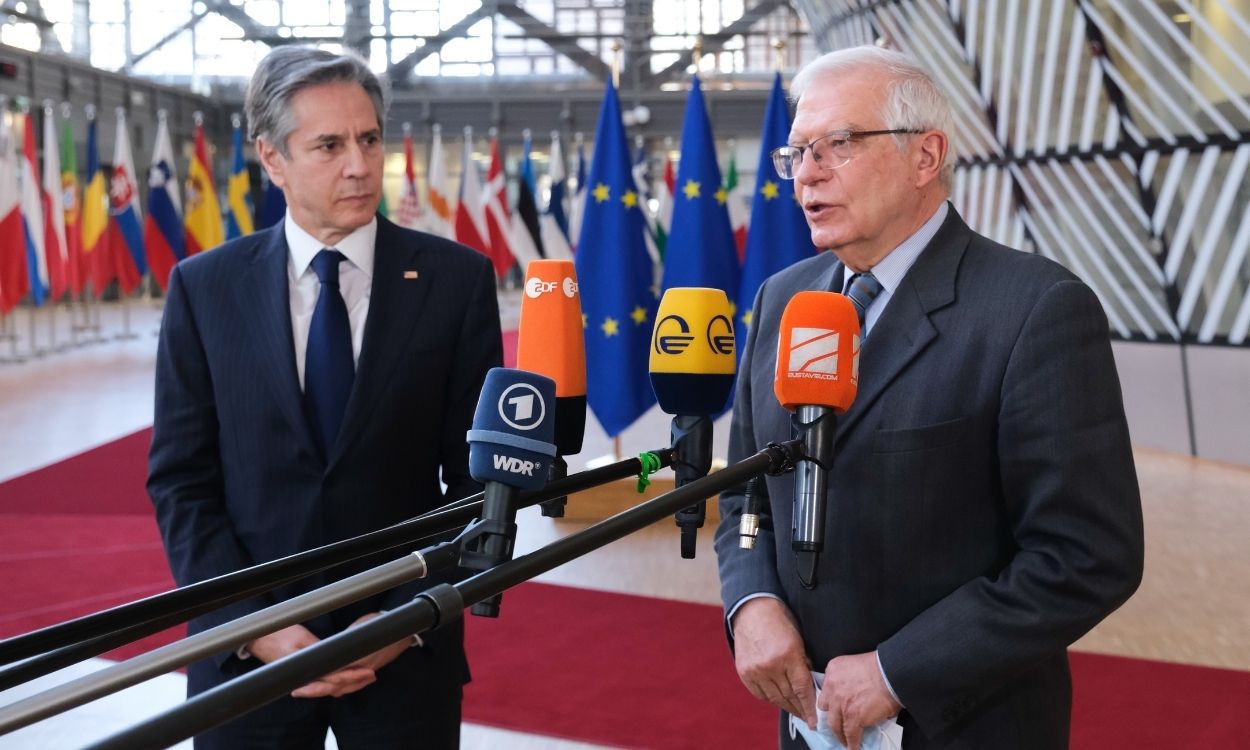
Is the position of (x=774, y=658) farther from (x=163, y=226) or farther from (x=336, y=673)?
(x=163, y=226)

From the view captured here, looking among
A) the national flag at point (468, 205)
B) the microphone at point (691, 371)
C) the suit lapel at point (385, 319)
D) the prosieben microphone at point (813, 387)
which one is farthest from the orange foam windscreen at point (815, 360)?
the national flag at point (468, 205)

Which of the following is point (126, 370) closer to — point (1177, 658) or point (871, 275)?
point (1177, 658)

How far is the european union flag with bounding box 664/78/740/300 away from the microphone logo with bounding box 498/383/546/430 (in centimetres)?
644

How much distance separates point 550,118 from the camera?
27.5 metres

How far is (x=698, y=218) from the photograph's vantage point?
760 cm

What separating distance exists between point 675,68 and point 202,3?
426 inches

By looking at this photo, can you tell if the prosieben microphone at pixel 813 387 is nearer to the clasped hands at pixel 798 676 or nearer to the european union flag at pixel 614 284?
the clasped hands at pixel 798 676

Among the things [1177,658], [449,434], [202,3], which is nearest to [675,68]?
[202,3]

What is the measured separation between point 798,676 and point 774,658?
0.04 meters

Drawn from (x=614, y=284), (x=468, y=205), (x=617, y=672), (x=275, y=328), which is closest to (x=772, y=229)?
(x=614, y=284)

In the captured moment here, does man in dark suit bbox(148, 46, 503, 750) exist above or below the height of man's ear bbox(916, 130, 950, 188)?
below

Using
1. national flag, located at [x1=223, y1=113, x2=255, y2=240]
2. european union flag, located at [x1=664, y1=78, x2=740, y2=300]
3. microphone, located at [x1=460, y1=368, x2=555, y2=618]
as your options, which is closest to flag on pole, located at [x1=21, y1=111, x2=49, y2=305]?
national flag, located at [x1=223, y1=113, x2=255, y2=240]

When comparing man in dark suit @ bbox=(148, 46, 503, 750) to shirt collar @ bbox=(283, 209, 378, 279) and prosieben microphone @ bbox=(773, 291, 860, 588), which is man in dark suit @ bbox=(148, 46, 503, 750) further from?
prosieben microphone @ bbox=(773, 291, 860, 588)

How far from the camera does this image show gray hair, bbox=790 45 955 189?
182 centimetres
